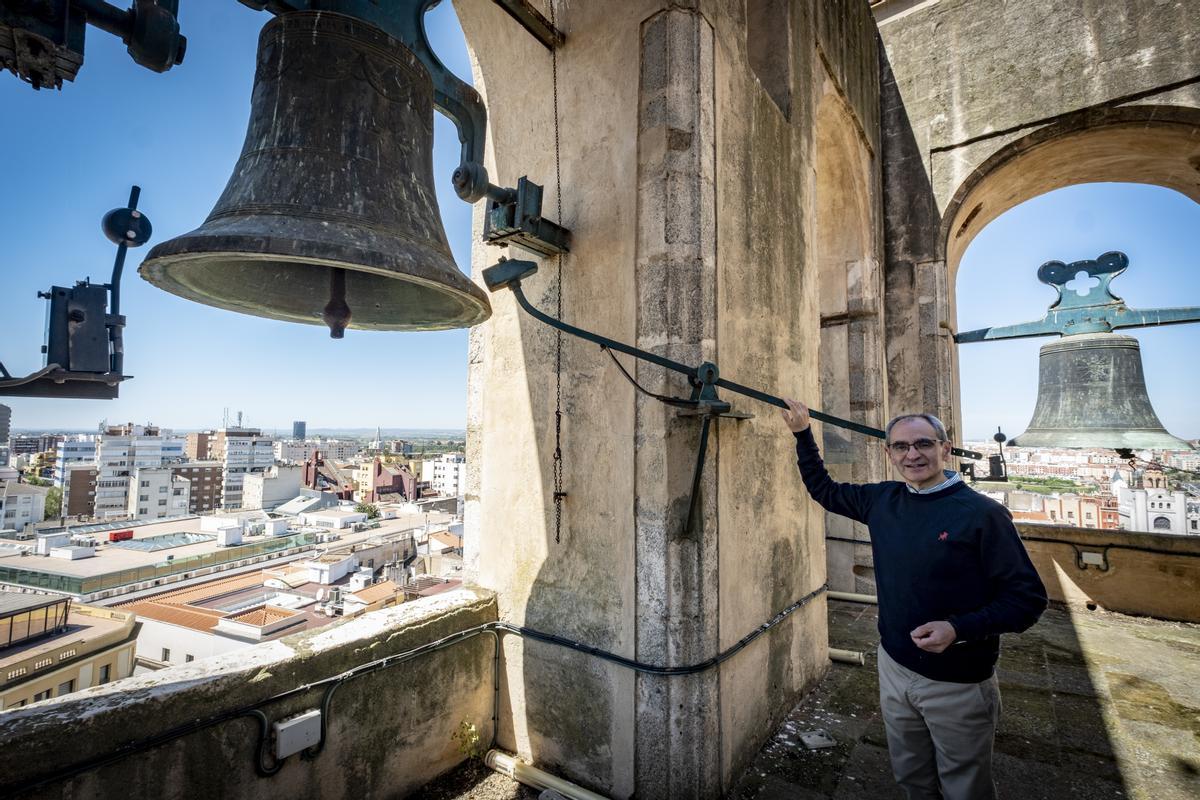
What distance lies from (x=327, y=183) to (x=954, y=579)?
7.63 feet

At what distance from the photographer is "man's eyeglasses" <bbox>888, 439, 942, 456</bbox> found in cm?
184

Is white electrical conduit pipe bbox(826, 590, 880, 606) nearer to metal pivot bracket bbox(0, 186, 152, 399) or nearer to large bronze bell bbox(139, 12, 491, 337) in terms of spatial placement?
large bronze bell bbox(139, 12, 491, 337)

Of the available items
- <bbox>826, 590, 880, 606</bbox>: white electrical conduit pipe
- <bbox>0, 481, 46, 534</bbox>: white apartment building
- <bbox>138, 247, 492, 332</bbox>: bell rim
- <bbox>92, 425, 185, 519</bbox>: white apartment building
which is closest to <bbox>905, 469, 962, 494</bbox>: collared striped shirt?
<bbox>138, 247, 492, 332</bbox>: bell rim

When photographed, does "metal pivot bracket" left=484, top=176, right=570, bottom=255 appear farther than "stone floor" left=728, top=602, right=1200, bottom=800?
No

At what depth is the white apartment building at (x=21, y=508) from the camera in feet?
102

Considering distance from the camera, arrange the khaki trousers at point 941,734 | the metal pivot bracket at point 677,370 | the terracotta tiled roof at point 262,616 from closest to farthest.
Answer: the khaki trousers at point 941,734
the metal pivot bracket at point 677,370
the terracotta tiled roof at point 262,616

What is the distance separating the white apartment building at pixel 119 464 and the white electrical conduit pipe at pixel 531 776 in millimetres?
56387

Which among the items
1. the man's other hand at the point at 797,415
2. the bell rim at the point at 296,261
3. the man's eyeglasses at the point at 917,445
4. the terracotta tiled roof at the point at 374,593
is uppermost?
the bell rim at the point at 296,261

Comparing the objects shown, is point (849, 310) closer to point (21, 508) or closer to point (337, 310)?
point (337, 310)

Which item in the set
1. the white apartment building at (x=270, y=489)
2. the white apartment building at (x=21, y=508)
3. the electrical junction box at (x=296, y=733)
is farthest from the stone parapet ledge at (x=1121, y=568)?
the white apartment building at (x=270, y=489)

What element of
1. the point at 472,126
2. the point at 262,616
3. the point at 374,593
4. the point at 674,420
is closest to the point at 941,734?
the point at 674,420

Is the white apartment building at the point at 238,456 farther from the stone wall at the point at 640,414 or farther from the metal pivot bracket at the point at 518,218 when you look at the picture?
the metal pivot bracket at the point at 518,218

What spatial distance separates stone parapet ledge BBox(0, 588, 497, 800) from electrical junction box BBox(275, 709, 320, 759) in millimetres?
36

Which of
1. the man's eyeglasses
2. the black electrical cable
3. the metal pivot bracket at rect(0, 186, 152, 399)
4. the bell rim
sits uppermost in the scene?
the bell rim
